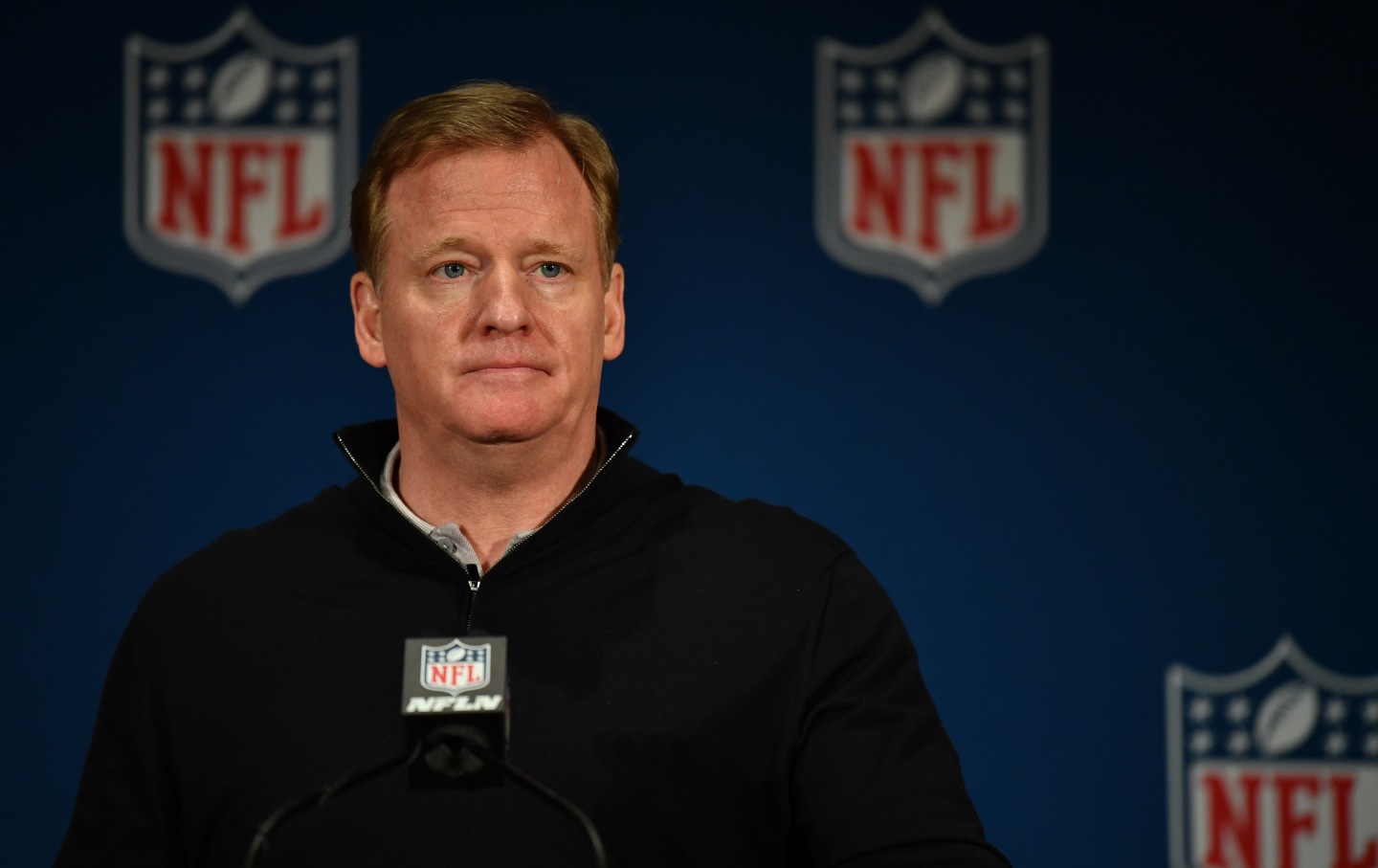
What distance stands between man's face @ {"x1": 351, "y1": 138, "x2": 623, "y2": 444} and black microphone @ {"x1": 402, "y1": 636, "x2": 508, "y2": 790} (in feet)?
1.64

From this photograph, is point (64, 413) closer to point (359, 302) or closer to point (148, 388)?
point (148, 388)

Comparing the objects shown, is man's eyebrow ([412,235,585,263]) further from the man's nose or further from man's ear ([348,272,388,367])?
man's ear ([348,272,388,367])

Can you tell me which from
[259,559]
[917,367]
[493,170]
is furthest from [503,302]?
[917,367]

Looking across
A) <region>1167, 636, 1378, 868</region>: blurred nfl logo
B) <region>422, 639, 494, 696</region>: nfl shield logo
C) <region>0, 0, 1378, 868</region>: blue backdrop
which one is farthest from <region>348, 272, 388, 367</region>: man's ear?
<region>1167, 636, 1378, 868</region>: blurred nfl logo

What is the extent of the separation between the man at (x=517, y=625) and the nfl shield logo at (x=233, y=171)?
0.95 meters

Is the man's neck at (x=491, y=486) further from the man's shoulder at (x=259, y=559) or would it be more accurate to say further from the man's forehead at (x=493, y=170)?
the man's forehead at (x=493, y=170)

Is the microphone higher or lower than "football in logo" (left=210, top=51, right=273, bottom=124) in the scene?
lower

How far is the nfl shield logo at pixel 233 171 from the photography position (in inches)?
96.8

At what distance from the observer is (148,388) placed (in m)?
2.44

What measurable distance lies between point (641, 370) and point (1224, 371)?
0.95 metres

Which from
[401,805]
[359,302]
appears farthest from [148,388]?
[401,805]

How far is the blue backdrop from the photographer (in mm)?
2312

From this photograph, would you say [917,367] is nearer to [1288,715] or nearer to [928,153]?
[928,153]

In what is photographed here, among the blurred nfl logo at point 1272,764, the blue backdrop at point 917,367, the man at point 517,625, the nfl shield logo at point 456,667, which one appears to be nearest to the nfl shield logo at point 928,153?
the blue backdrop at point 917,367
